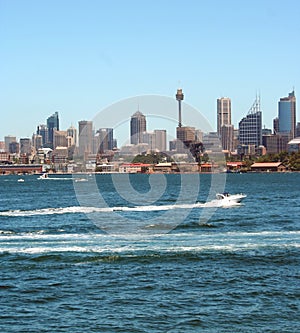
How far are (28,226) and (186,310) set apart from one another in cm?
2892

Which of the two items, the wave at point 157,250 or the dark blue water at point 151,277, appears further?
the wave at point 157,250

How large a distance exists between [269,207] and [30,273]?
4140 centimetres

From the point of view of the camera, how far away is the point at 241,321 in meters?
23.4

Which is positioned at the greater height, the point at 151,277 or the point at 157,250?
the point at 157,250

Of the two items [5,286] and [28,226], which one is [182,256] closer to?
[5,286]

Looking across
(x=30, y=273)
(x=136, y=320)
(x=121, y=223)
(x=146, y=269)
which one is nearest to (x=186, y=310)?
(x=136, y=320)

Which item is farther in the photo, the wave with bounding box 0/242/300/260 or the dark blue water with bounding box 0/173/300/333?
the wave with bounding box 0/242/300/260

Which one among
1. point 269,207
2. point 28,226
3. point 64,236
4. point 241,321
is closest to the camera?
point 241,321

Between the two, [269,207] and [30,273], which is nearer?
[30,273]

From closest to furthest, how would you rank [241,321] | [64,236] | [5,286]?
[241,321]
[5,286]
[64,236]

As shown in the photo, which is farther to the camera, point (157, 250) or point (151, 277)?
point (157, 250)

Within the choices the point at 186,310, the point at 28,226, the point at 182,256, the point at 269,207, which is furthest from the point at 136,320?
the point at 269,207

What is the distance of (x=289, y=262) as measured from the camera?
109ft

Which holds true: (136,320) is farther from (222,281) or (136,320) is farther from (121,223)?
(121,223)
